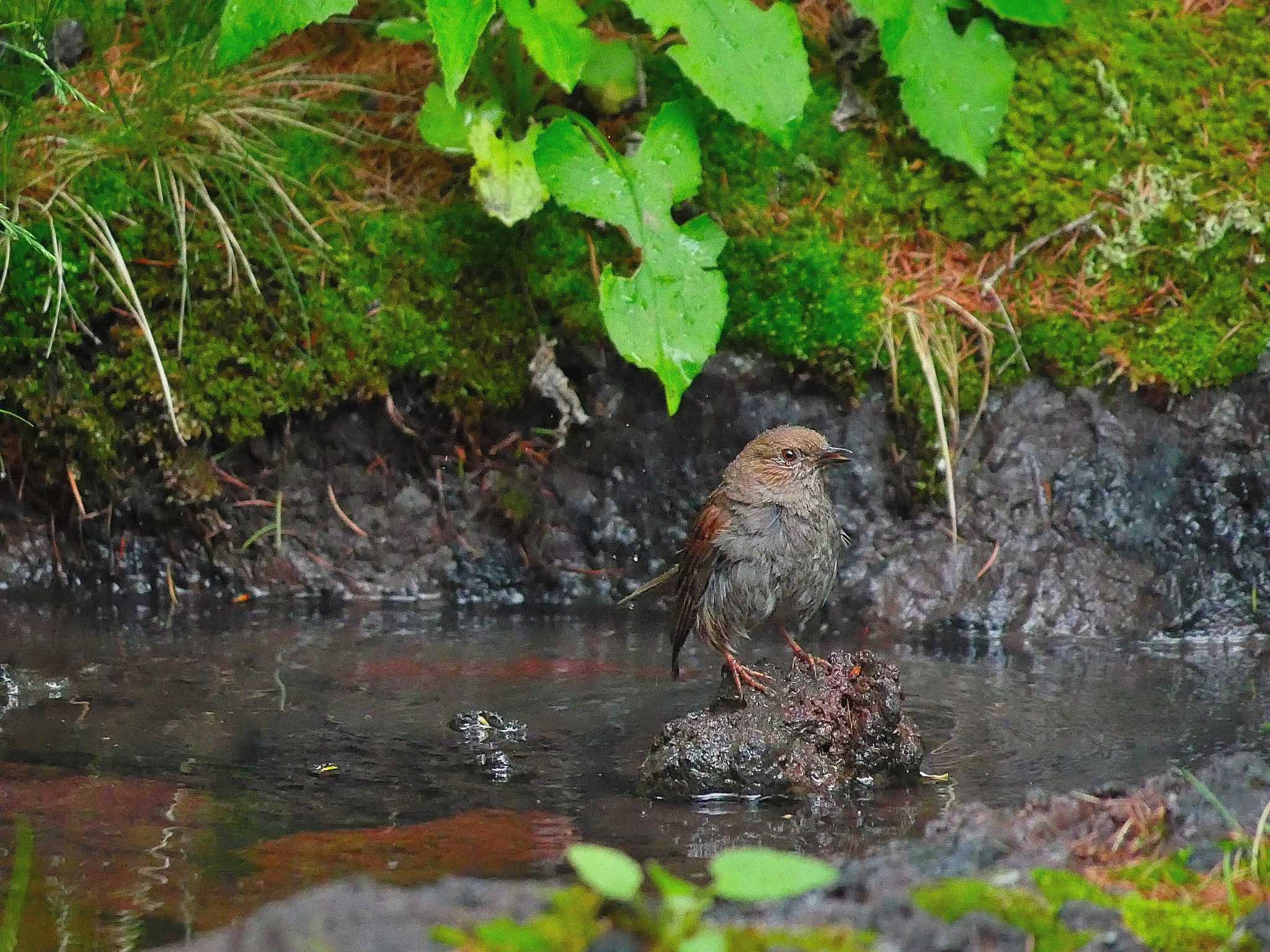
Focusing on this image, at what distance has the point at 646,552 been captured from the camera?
7.23 metres

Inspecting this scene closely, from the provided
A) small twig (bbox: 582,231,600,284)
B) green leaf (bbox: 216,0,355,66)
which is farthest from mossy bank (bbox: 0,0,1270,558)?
green leaf (bbox: 216,0,355,66)

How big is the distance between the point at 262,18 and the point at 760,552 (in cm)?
286

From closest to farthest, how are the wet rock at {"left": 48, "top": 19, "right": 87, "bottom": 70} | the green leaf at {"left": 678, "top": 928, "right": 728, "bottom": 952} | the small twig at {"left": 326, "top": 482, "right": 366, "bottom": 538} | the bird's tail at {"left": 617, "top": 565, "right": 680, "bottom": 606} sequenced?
the green leaf at {"left": 678, "top": 928, "right": 728, "bottom": 952} < the bird's tail at {"left": 617, "top": 565, "right": 680, "bottom": 606} < the small twig at {"left": 326, "top": 482, "right": 366, "bottom": 538} < the wet rock at {"left": 48, "top": 19, "right": 87, "bottom": 70}

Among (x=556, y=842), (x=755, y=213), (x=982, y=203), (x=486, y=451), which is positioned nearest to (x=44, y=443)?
(x=486, y=451)

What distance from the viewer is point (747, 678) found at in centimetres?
511

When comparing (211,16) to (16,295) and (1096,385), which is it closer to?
(16,295)

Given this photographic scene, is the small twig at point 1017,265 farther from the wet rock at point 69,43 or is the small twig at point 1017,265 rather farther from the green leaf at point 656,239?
the wet rock at point 69,43

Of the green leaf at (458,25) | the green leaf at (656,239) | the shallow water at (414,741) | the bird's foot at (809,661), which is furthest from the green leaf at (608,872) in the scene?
the green leaf at (458,25)

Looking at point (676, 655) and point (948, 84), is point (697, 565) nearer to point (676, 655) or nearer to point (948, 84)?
point (676, 655)

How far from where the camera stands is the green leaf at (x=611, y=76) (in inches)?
276

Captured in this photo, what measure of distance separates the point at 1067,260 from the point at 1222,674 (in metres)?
2.22

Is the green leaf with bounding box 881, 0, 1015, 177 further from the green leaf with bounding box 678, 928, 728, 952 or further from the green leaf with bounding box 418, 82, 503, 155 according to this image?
the green leaf with bounding box 678, 928, 728, 952

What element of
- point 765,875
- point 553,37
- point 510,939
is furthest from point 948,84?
point 510,939

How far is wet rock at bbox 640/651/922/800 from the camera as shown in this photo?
4805 millimetres
